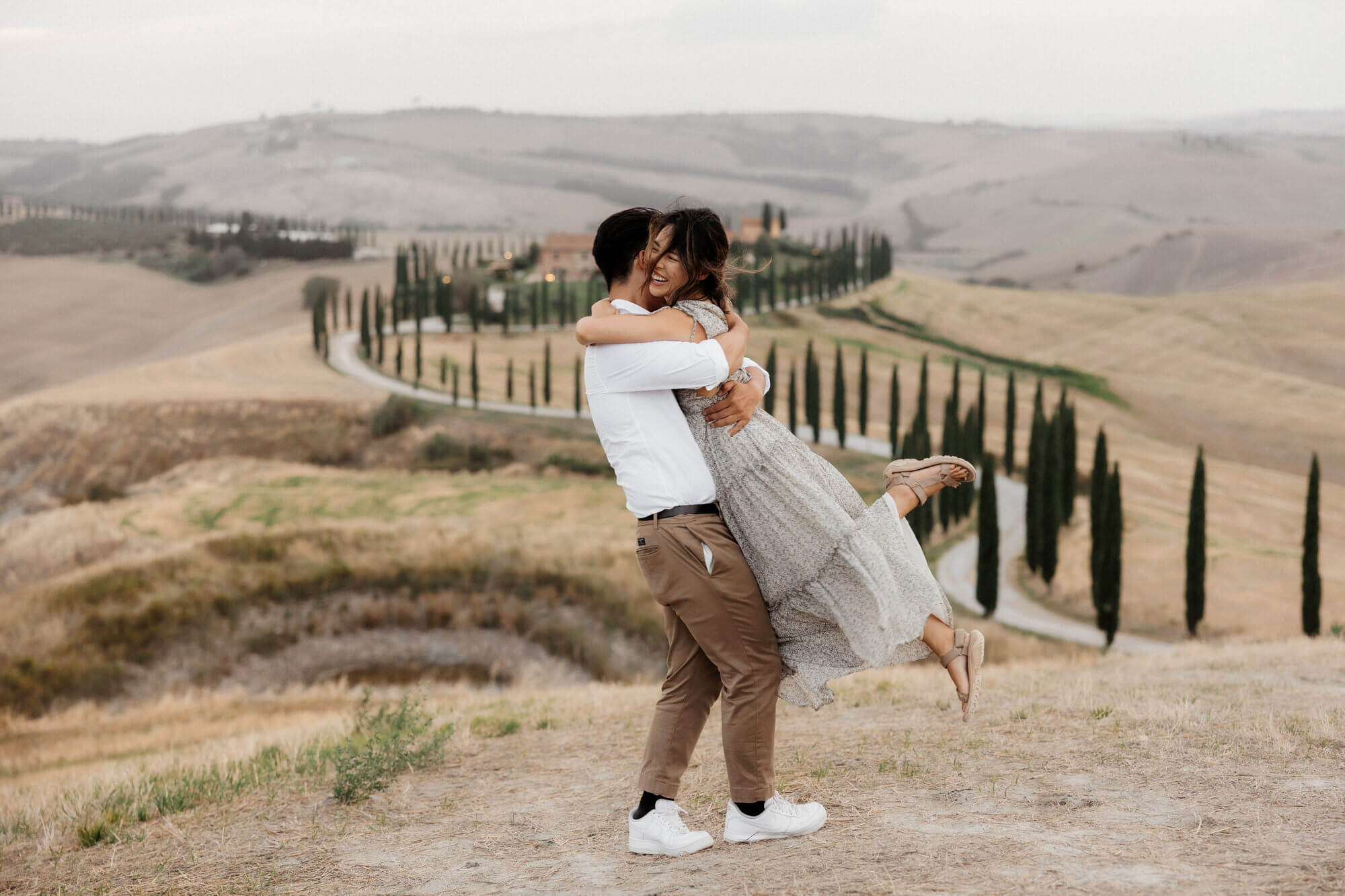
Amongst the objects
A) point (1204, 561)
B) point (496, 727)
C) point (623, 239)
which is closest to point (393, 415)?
point (1204, 561)

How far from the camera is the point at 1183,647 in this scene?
15.4 meters

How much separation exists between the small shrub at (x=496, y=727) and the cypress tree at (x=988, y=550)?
2902 centimetres

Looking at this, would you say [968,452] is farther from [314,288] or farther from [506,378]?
[314,288]

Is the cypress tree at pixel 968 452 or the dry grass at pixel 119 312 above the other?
the dry grass at pixel 119 312

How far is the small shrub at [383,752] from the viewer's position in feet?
23.1

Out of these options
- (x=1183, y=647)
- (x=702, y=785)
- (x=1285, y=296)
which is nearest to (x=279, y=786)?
(x=702, y=785)

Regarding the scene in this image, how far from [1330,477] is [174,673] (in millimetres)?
72455

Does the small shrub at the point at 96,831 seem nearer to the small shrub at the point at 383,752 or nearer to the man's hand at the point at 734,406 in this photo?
the small shrub at the point at 383,752

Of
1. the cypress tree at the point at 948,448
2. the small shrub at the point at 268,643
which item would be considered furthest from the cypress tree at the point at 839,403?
the small shrub at the point at 268,643

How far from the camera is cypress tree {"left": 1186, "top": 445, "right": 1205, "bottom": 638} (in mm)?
33312

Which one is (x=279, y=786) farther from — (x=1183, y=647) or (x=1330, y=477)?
(x=1330, y=477)

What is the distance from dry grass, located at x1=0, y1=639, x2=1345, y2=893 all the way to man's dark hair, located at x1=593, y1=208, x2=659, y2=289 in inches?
119

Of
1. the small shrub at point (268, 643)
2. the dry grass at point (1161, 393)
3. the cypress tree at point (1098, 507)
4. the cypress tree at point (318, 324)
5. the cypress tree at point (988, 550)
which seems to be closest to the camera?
the small shrub at point (268, 643)

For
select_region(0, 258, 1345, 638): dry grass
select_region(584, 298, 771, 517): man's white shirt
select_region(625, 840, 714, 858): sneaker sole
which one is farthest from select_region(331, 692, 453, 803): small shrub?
select_region(0, 258, 1345, 638): dry grass
